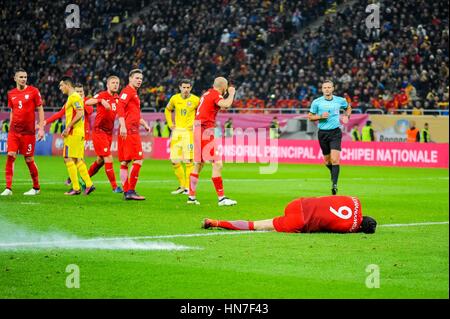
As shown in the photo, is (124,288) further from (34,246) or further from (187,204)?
(187,204)

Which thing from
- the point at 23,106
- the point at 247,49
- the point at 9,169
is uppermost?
the point at 247,49

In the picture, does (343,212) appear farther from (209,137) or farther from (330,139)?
(330,139)

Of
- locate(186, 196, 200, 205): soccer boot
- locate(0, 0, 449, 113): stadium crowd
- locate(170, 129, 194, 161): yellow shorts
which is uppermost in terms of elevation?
locate(0, 0, 449, 113): stadium crowd

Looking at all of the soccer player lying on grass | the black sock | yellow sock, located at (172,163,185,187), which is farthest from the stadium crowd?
the soccer player lying on grass

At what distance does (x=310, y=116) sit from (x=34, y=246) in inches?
377

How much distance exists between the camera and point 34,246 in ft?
33.1

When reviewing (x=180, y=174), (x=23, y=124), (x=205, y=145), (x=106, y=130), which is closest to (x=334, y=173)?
(x=180, y=174)

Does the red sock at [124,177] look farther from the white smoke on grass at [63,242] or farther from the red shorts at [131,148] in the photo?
the white smoke on grass at [63,242]

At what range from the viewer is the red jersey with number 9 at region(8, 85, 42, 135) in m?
17.3

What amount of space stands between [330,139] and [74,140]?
5407 millimetres

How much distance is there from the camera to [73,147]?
694 inches

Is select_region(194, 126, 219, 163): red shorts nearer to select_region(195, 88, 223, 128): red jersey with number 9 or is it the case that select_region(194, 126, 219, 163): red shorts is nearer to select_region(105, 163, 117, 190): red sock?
select_region(195, 88, 223, 128): red jersey with number 9

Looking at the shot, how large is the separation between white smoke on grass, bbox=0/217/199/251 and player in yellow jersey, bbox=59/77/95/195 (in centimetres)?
615
